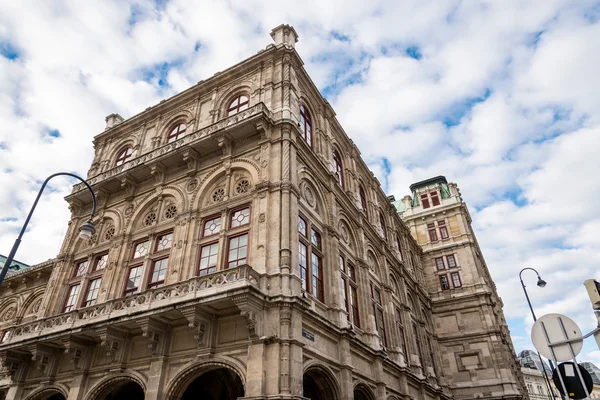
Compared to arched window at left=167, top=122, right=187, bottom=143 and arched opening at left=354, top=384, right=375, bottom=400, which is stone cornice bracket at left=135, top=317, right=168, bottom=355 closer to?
arched opening at left=354, top=384, right=375, bottom=400

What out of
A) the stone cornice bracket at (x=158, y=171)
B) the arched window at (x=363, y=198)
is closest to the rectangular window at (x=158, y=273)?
the stone cornice bracket at (x=158, y=171)

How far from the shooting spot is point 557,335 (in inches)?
254

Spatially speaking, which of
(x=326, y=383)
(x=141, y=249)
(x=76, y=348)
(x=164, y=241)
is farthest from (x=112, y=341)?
(x=326, y=383)

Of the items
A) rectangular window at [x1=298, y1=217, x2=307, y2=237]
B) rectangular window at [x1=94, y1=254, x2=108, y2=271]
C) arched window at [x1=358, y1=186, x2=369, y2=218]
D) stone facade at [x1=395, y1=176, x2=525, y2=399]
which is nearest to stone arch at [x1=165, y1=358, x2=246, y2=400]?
rectangular window at [x1=298, y1=217, x2=307, y2=237]

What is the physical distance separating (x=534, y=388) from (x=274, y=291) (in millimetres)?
94268

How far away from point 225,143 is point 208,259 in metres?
6.33

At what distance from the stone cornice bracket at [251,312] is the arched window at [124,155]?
58.3 ft

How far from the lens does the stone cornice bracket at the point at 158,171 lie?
22.9 metres

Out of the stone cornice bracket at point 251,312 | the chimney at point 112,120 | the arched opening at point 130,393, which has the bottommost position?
the arched opening at point 130,393

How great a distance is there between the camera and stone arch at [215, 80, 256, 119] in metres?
24.6

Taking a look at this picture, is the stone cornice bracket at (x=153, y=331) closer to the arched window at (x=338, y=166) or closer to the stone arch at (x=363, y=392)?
the stone arch at (x=363, y=392)

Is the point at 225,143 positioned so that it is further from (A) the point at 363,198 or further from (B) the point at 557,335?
(B) the point at 557,335

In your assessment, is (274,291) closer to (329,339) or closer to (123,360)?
(329,339)

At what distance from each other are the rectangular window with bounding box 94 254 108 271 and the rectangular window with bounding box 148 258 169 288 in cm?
415
